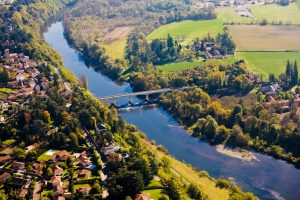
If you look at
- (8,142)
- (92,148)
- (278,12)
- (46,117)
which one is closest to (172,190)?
(92,148)

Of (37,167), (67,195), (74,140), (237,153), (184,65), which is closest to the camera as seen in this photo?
(67,195)

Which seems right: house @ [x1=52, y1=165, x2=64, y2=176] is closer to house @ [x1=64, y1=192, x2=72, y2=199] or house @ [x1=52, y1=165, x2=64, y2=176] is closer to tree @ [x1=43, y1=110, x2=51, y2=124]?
house @ [x1=64, y1=192, x2=72, y2=199]

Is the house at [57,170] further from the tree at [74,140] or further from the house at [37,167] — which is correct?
the tree at [74,140]

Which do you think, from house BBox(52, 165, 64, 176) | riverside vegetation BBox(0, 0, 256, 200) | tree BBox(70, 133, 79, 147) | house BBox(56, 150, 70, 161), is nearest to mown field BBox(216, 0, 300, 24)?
riverside vegetation BBox(0, 0, 256, 200)

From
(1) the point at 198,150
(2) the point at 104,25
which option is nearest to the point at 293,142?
(1) the point at 198,150

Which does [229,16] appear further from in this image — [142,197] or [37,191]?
[37,191]

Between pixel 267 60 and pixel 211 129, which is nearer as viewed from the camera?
pixel 211 129

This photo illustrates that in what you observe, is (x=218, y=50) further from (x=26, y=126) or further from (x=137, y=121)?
(x=26, y=126)
